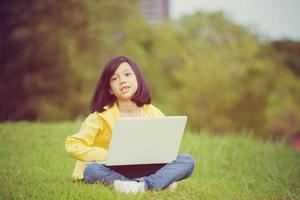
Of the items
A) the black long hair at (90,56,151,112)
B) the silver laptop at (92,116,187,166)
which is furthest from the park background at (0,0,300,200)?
the black long hair at (90,56,151,112)

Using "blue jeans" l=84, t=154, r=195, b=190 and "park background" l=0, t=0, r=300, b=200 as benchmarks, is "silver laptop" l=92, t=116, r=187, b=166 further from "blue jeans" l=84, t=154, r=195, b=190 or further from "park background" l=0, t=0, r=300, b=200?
"park background" l=0, t=0, r=300, b=200

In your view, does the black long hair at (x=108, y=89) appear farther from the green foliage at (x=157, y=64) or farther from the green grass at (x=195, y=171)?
the green foliage at (x=157, y=64)

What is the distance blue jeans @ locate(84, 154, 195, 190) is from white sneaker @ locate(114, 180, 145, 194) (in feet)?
0.31

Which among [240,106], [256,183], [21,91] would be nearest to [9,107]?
[21,91]

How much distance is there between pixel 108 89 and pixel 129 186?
0.85 meters

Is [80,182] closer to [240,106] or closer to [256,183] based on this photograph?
[256,183]

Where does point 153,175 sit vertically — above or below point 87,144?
below

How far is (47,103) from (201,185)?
49.5ft

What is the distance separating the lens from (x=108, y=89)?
4.04 metres

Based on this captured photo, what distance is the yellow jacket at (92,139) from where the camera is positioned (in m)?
3.70

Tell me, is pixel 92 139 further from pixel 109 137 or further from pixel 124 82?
pixel 124 82

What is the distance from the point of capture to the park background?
445cm

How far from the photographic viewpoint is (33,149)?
5488mm

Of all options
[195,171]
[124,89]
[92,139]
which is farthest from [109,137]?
[195,171]
